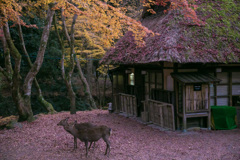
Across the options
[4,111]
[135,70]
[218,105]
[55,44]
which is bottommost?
[4,111]

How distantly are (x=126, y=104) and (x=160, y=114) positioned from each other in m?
3.10

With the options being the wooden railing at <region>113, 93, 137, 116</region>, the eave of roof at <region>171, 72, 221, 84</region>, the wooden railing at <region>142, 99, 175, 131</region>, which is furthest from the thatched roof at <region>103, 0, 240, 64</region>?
the wooden railing at <region>113, 93, 137, 116</region>

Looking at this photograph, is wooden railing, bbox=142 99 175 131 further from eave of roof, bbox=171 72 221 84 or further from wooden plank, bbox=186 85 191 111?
eave of roof, bbox=171 72 221 84

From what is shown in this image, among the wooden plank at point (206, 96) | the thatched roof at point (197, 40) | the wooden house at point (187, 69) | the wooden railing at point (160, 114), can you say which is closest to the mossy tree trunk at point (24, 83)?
the thatched roof at point (197, 40)

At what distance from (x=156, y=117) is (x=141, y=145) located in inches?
94.8

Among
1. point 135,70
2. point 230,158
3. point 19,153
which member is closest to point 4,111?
point 135,70

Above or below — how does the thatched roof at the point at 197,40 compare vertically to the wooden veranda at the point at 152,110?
above

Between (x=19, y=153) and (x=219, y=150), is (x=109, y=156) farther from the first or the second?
(x=219, y=150)

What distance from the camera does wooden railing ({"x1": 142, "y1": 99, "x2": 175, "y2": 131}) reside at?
8562 mm

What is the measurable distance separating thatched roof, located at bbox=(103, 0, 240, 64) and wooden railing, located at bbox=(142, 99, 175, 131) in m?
1.82

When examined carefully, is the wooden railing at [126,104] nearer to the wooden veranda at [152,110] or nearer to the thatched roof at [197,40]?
the wooden veranda at [152,110]

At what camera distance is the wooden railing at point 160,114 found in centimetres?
856

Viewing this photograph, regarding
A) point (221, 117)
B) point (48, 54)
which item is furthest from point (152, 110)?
point (48, 54)

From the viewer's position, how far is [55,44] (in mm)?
18250
